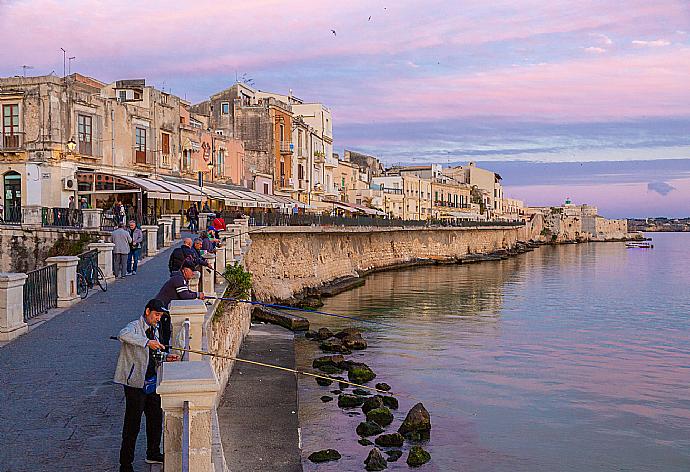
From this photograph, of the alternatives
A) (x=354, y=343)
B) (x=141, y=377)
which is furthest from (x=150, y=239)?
(x=141, y=377)

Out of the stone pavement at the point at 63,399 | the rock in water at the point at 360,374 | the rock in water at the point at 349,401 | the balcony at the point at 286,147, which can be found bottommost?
the rock in water at the point at 349,401

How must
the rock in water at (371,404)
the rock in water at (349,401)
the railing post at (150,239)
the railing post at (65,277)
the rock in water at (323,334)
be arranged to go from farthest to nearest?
the rock in water at (323,334) < the railing post at (150,239) < the rock in water at (349,401) < the rock in water at (371,404) < the railing post at (65,277)

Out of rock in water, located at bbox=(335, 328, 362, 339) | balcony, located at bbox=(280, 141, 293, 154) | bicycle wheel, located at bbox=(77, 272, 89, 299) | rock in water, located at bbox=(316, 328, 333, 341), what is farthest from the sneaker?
balcony, located at bbox=(280, 141, 293, 154)

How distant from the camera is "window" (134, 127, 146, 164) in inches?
1391

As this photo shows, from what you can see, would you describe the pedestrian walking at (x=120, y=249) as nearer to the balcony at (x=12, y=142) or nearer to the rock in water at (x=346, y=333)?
the rock in water at (x=346, y=333)

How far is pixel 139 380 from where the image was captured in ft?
21.0

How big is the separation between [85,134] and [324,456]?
75.3 feet

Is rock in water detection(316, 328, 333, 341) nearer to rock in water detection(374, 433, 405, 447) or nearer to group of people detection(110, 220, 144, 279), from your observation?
group of people detection(110, 220, 144, 279)

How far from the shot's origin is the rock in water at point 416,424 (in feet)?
51.1

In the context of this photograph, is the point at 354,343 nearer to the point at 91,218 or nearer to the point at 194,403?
the point at 91,218

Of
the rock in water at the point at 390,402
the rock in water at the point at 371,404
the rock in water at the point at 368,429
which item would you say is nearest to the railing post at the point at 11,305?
the rock in water at the point at 368,429

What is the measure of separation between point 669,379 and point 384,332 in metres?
11.1

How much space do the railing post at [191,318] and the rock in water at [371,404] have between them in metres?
9.32

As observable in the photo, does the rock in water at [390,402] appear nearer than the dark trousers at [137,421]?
No
